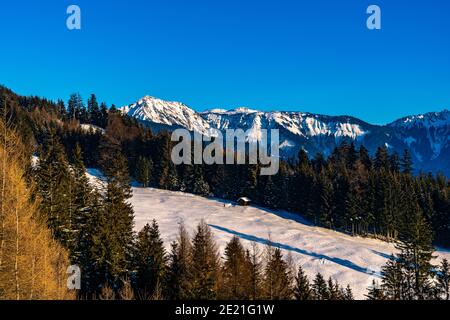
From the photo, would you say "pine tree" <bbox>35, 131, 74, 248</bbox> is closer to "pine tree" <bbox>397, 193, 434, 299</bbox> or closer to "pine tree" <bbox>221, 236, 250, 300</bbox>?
"pine tree" <bbox>221, 236, 250, 300</bbox>

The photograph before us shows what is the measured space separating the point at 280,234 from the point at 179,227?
1938cm

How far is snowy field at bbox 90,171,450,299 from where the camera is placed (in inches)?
2278

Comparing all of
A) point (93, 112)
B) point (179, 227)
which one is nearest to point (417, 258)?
point (179, 227)

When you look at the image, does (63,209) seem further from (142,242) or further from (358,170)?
(358,170)

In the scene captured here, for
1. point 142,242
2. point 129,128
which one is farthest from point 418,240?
point 129,128

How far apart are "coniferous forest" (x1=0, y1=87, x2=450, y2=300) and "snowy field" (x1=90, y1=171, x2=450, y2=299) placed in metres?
3.38

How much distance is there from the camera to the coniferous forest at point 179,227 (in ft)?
66.7

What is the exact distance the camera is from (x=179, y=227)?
62.3 metres

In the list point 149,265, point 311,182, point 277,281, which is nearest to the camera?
point 277,281

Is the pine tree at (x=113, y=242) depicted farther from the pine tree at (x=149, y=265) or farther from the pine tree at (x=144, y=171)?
the pine tree at (x=144, y=171)

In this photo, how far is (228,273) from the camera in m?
38.3

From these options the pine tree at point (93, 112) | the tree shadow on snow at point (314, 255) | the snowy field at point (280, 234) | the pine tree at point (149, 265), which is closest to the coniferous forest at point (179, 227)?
the pine tree at point (149, 265)

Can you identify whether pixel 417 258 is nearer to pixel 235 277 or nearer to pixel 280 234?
pixel 280 234

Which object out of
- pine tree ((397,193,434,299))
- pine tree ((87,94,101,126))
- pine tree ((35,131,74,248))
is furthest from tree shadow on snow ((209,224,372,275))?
pine tree ((87,94,101,126))
